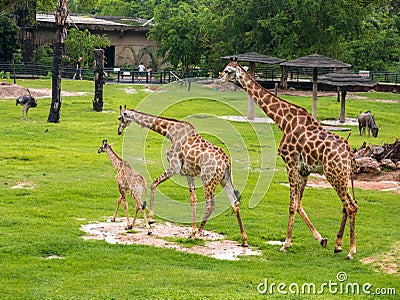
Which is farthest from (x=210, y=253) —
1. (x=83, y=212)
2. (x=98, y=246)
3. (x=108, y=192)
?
(x=108, y=192)

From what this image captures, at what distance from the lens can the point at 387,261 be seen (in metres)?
11.9

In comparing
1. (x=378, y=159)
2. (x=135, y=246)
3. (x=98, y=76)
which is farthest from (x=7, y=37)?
(x=135, y=246)

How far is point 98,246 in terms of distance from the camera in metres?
12.2

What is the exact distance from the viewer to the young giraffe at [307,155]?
12.4 metres

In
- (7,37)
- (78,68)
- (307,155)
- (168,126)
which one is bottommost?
(307,155)

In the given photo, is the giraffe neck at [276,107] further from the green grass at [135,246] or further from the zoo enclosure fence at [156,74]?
the zoo enclosure fence at [156,74]

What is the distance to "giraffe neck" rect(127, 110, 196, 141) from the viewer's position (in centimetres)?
1355

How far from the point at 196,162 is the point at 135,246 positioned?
183cm

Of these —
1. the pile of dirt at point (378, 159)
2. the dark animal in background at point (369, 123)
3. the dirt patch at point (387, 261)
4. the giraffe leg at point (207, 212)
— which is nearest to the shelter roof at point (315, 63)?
the dark animal in background at point (369, 123)

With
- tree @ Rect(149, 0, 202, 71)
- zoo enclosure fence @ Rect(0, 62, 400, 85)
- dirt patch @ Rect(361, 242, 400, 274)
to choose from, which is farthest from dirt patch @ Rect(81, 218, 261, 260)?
tree @ Rect(149, 0, 202, 71)

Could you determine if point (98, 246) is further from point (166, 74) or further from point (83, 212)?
point (166, 74)

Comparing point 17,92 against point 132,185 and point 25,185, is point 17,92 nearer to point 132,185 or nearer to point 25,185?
point 25,185

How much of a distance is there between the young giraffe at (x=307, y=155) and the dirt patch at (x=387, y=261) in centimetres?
33

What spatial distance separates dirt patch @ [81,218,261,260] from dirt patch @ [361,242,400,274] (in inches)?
70.0
